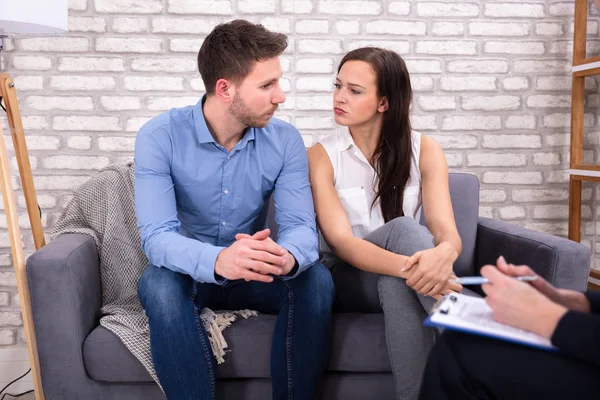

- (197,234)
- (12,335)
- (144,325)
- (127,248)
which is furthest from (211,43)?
(12,335)

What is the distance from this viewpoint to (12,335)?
2.43 m

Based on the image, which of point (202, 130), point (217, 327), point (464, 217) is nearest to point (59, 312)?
point (217, 327)

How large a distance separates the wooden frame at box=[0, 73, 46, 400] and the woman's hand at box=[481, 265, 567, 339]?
1240 mm

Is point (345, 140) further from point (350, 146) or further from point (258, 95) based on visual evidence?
point (258, 95)

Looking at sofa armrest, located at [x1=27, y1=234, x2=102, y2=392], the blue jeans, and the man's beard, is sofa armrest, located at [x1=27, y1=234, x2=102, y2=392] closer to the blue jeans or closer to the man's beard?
the blue jeans

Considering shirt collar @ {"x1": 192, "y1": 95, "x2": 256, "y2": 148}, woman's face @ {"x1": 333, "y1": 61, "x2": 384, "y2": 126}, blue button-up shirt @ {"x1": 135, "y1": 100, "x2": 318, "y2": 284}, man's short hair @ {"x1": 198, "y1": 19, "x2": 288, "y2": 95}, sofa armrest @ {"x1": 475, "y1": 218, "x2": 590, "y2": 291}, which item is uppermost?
man's short hair @ {"x1": 198, "y1": 19, "x2": 288, "y2": 95}

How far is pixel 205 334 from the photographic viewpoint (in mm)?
1571

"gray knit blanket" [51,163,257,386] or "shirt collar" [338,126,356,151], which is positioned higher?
"shirt collar" [338,126,356,151]

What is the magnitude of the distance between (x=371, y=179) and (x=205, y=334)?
2.40ft

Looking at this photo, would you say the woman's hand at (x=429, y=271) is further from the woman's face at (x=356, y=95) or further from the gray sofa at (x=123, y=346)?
the woman's face at (x=356, y=95)

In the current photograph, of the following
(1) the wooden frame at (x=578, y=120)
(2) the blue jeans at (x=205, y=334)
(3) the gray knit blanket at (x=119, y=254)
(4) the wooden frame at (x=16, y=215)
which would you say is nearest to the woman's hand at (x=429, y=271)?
(2) the blue jeans at (x=205, y=334)

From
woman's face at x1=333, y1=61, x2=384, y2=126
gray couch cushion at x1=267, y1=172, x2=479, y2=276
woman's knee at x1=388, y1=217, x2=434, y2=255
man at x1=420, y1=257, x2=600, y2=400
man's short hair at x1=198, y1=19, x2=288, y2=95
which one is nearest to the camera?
man at x1=420, y1=257, x2=600, y2=400

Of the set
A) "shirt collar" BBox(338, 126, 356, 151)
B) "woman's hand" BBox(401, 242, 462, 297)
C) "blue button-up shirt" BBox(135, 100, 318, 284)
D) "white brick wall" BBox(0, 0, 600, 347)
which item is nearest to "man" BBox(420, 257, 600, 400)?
"woman's hand" BBox(401, 242, 462, 297)

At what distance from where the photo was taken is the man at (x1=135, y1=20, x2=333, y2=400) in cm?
150
